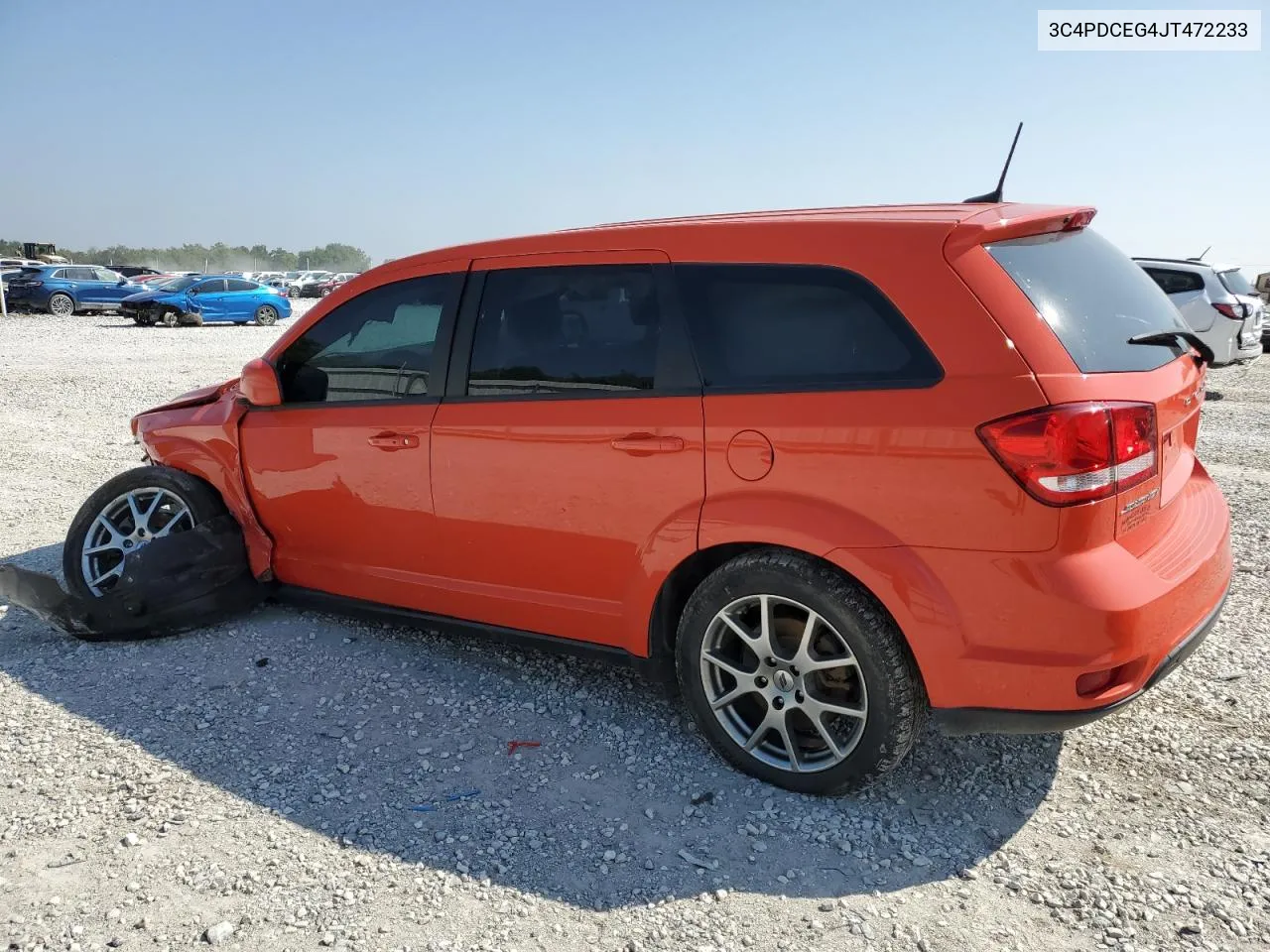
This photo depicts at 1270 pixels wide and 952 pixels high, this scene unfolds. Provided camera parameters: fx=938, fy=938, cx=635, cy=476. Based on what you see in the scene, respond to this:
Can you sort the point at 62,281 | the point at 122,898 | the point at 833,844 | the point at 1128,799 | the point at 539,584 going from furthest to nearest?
the point at 62,281 → the point at 539,584 → the point at 1128,799 → the point at 833,844 → the point at 122,898

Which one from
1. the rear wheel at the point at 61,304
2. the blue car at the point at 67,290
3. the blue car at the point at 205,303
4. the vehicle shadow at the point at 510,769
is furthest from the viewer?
the rear wheel at the point at 61,304

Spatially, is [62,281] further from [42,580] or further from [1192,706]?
[1192,706]

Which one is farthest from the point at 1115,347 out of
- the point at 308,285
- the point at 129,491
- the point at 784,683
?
the point at 308,285

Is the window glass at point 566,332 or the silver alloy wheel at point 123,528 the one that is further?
the silver alloy wheel at point 123,528

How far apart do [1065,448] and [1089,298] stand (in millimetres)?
639

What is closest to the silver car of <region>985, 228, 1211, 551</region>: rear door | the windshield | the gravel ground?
the gravel ground

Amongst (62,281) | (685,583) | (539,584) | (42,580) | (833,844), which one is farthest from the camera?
(62,281)

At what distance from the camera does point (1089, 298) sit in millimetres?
2854

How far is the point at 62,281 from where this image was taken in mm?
28328

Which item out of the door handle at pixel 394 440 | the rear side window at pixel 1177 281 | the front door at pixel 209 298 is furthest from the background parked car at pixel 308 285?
the door handle at pixel 394 440

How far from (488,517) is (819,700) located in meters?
1.42

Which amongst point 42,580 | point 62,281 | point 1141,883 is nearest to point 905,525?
point 1141,883

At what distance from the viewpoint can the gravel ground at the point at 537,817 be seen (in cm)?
250

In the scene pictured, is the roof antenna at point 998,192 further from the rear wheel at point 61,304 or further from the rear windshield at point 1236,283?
the rear wheel at point 61,304
